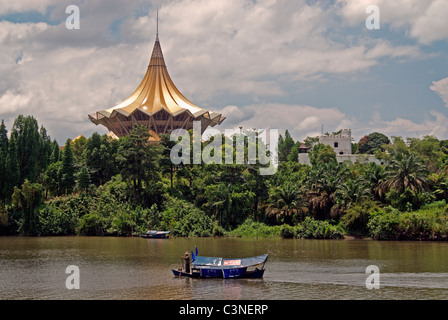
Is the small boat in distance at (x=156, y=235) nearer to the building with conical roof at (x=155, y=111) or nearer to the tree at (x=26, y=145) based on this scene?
the tree at (x=26, y=145)

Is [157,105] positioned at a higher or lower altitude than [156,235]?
higher

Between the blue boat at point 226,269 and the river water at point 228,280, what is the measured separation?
0.25 m

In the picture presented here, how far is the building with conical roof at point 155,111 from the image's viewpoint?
54.2 m

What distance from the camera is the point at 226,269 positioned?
17.0m

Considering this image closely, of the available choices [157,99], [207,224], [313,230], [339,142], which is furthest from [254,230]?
[157,99]

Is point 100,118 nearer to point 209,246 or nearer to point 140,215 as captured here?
point 140,215

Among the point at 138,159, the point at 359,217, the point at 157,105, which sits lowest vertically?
the point at 359,217

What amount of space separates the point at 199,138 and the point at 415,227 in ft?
53.5

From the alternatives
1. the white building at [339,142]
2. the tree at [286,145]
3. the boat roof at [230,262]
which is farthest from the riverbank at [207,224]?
the tree at [286,145]

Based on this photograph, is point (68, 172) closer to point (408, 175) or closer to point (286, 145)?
point (408, 175)

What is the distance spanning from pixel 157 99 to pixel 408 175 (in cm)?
3145
